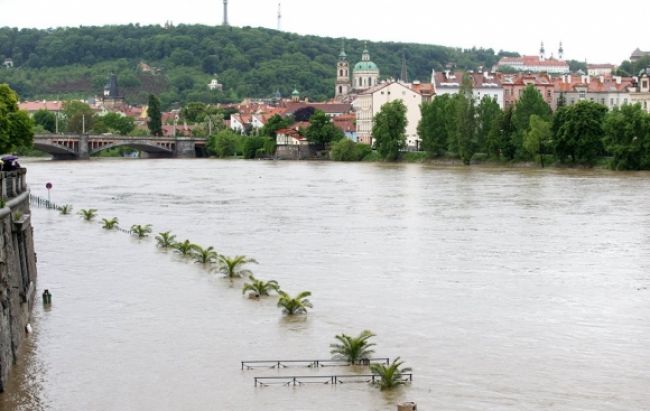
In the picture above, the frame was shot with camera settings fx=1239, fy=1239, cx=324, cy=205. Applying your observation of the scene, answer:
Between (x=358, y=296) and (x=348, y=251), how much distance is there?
6820 millimetres

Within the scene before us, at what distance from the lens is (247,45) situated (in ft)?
648

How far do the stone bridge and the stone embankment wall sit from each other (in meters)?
62.6

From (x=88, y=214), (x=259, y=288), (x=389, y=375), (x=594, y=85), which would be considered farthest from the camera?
(x=594, y=85)

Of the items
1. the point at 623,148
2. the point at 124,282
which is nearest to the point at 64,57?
the point at 623,148

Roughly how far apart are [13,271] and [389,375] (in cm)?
588

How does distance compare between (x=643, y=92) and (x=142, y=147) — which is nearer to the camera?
(x=643, y=92)

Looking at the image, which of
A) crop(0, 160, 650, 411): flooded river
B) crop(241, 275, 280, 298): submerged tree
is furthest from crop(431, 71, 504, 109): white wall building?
crop(241, 275, 280, 298): submerged tree

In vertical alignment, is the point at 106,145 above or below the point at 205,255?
above

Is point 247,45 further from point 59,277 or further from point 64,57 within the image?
point 59,277

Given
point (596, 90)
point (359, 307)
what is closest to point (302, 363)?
point (359, 307)

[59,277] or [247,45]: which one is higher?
[247,45]

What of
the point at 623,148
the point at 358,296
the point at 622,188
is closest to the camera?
the point at 358,296

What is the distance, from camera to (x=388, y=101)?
9412 cm

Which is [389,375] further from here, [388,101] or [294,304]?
[388,101]
